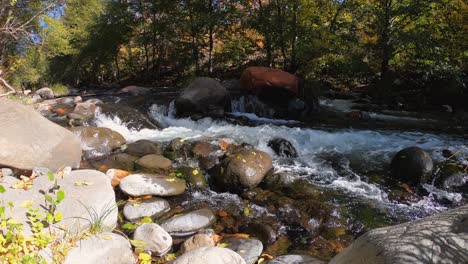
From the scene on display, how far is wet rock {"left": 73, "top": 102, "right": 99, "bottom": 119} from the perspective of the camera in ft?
28.1

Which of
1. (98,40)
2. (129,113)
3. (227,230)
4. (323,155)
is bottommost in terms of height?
(227,230)

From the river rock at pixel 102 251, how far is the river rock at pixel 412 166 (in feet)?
14.6

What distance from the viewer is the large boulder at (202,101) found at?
954 cm

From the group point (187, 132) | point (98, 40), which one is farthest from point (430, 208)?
point (98, 40)

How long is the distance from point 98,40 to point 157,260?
1744 cm

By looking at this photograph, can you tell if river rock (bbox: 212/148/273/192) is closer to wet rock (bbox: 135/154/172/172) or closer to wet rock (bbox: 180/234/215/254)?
wet rock (bbox: 135/154/172/172)

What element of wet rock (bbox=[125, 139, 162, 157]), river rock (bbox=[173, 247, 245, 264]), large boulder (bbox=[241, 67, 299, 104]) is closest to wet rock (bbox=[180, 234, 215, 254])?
river rock (bbox=[173, 247, 245, 264])

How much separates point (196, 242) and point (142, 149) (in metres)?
3.13

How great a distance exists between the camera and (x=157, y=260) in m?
3.51

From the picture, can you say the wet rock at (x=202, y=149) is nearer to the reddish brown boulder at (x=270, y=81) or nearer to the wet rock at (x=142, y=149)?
the wet rock at (x=142, y=149)

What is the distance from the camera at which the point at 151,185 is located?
4852 millimetres

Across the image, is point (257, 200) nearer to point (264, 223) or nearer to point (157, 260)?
point (264, 223)

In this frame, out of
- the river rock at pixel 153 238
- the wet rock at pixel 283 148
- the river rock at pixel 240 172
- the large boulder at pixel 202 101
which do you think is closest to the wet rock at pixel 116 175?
the river rock at pixel 240 172

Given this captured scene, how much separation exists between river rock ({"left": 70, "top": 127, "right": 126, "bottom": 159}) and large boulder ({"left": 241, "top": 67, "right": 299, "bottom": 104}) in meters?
4.74
